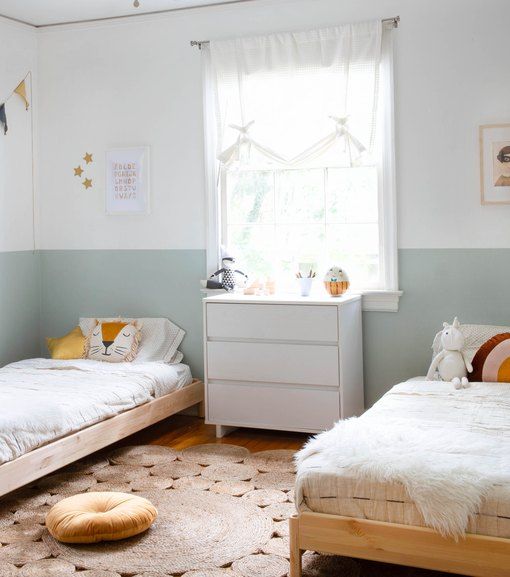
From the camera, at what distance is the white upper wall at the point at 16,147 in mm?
5090

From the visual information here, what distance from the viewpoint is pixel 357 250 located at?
4.66 meters

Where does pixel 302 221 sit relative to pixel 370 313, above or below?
above

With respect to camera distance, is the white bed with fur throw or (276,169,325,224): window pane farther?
(276,169,325,224): window pane

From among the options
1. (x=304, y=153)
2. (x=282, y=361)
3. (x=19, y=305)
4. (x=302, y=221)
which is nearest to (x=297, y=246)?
(x=302, y=221)

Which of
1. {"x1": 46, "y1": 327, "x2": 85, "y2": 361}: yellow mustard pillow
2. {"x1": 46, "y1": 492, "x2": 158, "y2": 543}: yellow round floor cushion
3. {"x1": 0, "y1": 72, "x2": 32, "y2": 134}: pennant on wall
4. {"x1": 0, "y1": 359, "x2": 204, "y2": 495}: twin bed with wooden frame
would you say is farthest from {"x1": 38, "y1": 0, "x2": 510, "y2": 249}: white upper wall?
{"x1": 46, "y1": 492, "x2": 158, "y2": 543}: yellow round floor cushion

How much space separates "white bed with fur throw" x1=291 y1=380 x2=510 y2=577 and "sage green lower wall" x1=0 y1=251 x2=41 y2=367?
9.92 ft

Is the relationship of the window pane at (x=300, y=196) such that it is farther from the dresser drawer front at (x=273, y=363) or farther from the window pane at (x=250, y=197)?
the dresser drawer front at (x=273, y=363)

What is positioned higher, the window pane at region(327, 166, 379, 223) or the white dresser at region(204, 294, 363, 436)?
the window pane at region(327, 166, 379, 223)

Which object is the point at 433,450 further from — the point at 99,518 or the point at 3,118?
the point at 3,118

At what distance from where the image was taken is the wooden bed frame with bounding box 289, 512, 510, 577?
2.32 m

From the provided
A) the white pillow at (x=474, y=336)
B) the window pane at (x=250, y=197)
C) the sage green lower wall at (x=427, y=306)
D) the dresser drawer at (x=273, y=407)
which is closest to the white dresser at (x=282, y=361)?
the dresser drawer at (x=273, y=407)

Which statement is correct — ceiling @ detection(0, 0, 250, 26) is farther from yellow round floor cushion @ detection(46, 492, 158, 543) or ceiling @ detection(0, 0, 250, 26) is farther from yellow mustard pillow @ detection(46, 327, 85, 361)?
yellow round floor cushion @ detection(46, 492, 158, 543)

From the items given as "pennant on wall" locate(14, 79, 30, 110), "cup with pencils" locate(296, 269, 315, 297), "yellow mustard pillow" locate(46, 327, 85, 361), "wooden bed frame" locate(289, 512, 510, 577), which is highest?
"pennant on wall" locate(14, 79, 30, 110)

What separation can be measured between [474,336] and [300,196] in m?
1.39
